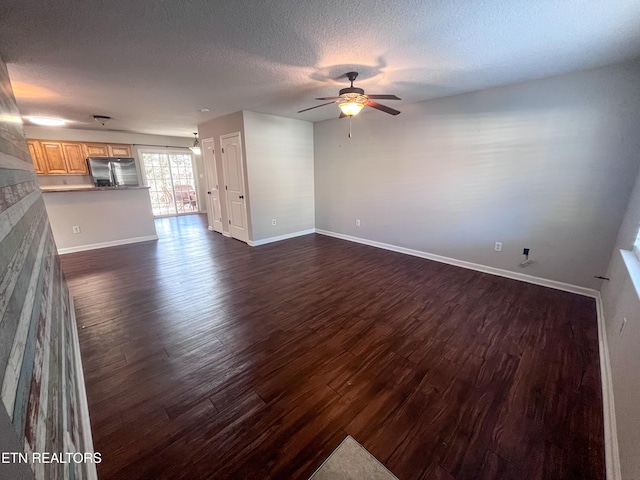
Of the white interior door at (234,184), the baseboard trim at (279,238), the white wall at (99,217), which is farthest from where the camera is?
the baseboard trim at (279,238)

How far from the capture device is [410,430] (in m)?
1.49

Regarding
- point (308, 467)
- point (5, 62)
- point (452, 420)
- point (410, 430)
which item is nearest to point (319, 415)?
point (308, 467)

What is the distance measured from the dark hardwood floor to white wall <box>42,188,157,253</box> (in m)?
1.83

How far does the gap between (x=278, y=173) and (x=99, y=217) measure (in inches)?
135

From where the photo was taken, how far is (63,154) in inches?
237

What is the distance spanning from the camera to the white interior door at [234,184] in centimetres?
483

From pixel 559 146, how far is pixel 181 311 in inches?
178

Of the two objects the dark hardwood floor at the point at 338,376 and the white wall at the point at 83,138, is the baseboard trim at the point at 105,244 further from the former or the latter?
the white wall at the point at 83,138

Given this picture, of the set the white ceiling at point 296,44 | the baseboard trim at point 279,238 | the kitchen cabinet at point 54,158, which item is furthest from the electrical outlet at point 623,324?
the kitchen cabinet at point 54,158

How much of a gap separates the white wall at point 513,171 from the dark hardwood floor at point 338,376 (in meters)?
0.65

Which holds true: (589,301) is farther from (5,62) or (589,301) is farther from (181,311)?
(5,62)

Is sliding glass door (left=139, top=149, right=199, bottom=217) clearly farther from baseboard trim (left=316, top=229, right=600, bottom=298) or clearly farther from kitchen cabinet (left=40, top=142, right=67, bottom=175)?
baseboard trim (left=316, top=229, right=600, bottom=298)

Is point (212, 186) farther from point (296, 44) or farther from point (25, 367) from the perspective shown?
point (25, 367)

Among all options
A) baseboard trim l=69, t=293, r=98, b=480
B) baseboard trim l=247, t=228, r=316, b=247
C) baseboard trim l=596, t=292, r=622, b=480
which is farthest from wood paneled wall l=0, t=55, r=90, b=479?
baseboard trim l=247, t=228, r=316, b=247
